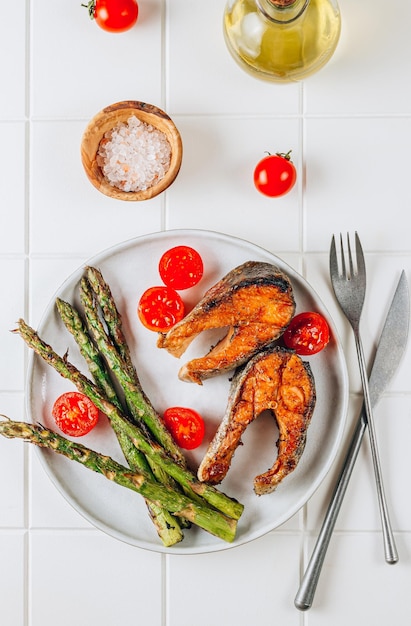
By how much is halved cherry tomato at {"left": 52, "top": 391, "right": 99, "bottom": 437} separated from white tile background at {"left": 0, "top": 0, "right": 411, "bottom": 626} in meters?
0.20

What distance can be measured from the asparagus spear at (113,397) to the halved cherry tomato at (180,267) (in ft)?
0.97

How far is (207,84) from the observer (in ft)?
6.56

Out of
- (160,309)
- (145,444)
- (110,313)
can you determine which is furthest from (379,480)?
(110,313)

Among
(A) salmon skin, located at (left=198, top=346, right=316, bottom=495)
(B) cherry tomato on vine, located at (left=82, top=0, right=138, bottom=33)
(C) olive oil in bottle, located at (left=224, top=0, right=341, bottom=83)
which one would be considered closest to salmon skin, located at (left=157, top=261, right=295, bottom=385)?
(A) salmon skin, located at (left=198, top=346, right=316, bottom=495)

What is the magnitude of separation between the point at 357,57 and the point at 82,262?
1.06 metres

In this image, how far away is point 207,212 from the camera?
1.99 metres

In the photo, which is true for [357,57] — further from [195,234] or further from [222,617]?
[222,617]

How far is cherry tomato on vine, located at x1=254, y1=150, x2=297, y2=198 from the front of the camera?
1.89 metres

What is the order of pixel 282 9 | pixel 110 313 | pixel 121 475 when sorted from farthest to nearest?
pixel 110 313
pixel 121 475
pixel 282 9

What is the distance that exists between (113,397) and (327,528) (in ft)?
2.45

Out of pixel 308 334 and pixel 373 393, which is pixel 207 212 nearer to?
pixel 308 334

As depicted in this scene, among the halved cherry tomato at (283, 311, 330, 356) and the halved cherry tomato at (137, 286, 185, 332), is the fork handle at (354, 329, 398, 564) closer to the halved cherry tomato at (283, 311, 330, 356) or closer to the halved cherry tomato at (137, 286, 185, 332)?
the halved cherry tomato at (283, 311, 330, 356)

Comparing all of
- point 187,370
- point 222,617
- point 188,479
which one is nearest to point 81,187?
point 187,370

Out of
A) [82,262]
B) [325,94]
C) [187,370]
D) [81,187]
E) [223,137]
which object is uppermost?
[325,94]
